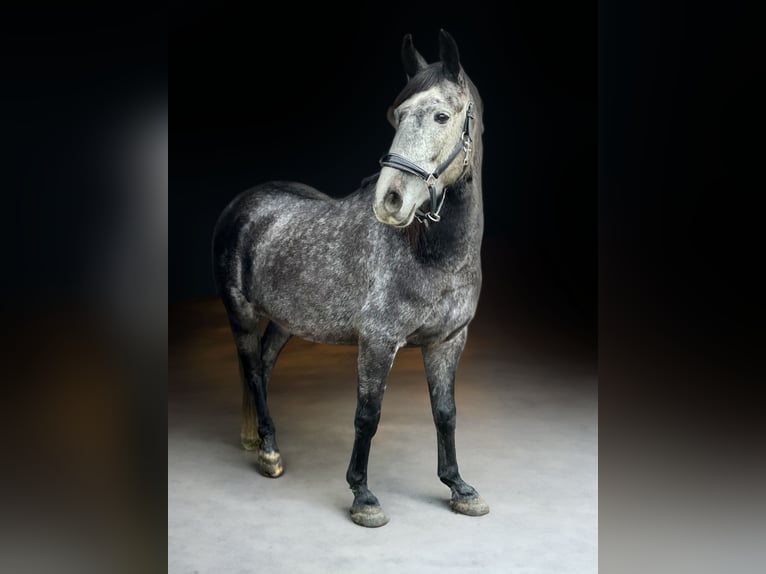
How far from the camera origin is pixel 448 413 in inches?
134

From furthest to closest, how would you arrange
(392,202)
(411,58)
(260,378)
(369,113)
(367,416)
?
(369,113), (260,378), (367,416), (411,58), (392,202)

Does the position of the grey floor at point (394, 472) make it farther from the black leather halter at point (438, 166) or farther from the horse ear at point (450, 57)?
the horse ear at point (450, 57)

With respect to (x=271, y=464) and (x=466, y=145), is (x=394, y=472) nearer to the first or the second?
(x=271, y=464)

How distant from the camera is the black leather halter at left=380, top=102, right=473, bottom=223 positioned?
2.76 m

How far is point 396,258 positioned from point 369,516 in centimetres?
109

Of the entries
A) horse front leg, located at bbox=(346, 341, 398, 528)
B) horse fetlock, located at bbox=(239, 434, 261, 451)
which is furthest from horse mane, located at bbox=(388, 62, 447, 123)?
horse fetlock, located at bbox=(239, 434, 261, 451)

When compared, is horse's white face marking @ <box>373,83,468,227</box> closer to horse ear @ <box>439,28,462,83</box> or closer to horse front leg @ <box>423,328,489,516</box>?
horse ear @ <box>439,28,462,83</box>

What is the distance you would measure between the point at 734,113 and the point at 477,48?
878 centimetres

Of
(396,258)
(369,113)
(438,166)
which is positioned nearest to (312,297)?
(396,258)

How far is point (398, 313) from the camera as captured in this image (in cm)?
312

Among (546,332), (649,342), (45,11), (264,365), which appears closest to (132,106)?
(45,11)

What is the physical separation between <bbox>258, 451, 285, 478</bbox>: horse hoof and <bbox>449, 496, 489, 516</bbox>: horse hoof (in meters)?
0.94

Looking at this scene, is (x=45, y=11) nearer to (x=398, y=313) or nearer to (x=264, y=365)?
(x=398, y=313)

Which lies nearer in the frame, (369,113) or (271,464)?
(271,464)
